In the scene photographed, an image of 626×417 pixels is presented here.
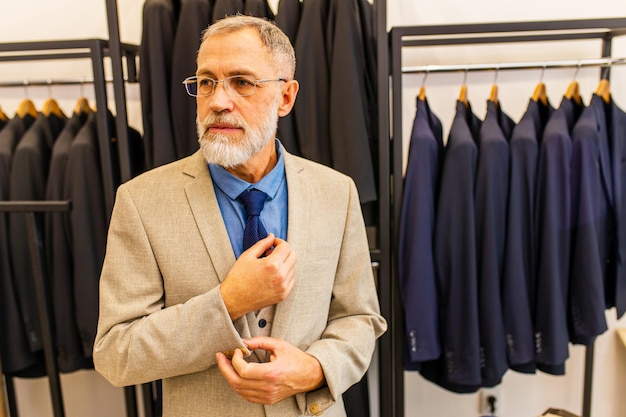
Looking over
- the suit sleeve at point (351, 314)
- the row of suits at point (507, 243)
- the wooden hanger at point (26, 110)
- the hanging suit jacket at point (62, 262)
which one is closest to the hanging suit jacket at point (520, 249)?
the row of suits at point (507, 243)

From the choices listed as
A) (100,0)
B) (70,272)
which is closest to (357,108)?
(70,272)

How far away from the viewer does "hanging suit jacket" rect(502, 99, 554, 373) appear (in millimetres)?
1500

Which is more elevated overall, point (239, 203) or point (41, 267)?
point (239, 203)

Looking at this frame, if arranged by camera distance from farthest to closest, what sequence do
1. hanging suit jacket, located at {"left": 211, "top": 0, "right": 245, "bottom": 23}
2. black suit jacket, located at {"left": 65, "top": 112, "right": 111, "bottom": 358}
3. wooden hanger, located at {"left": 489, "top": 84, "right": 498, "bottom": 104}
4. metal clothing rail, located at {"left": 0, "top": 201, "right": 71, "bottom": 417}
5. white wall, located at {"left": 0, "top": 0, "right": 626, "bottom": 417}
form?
1. white wall, located at {"left": 0, "top": 0, "right": 626, "bottom": 417}
2. wooden hanger, located at {"left": 489, "top": 84, "right": 498, "bottom": 104}
3. black suit jacket, located at {"left": 65, "top": 112, "right": 111, "bottom": 358}
4. hanging suit jacket, located at {"left": 211, "top": 0, "right": 245, "bottom": 23}
5. metal clothing rail, located at {"left": 0, "top": 201, "right": 71, "bottom": 417}

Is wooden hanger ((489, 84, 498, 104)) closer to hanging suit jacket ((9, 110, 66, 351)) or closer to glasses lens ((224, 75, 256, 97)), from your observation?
glasses lens ((224, 75, 256, 97))

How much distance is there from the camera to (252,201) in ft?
3.36

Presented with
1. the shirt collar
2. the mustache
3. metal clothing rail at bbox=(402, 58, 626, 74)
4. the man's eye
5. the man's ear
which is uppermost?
metal clothing rail at bbox=(402, 58, 626, 74)

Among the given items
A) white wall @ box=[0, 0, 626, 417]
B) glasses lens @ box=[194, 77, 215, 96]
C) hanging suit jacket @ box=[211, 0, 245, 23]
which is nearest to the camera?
glasses lens @ box=[194, 77, 215, 96]

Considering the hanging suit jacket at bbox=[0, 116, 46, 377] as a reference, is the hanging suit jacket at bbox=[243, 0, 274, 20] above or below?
above

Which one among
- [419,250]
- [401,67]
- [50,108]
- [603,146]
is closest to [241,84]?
[401,67]

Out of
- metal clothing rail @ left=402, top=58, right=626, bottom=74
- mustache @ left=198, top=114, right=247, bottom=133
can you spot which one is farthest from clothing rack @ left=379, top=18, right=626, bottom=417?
mustache @ left=198, top=114, right=247, bottom=133

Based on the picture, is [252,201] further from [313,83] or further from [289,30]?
[289,30]

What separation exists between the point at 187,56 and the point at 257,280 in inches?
33.0

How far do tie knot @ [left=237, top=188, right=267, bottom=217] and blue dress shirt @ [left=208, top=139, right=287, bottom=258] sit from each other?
1 cm
